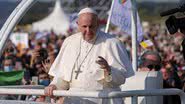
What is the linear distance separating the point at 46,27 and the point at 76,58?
44.4m

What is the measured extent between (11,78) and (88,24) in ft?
12.5

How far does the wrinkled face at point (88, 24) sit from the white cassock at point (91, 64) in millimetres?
210

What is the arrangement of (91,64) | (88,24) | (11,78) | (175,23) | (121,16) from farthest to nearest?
(121,16) < (11,78) < (175,23) < (91,64) < (88,24)

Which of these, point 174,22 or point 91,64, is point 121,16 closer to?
point 174,22

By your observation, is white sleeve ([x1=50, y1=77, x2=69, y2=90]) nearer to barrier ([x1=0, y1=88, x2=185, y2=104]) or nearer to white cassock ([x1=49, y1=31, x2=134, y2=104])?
white cassock ([x1=49, y1=31, x2=134, y2=104])

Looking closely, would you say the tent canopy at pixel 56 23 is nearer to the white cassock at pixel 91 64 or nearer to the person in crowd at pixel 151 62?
the person in crowd at pixel 151 62

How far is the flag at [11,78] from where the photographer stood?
11.9 m

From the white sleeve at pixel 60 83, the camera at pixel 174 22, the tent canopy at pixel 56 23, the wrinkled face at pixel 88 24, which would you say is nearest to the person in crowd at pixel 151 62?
the camera at pixel 174 22

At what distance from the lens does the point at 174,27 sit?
9023 millimetres

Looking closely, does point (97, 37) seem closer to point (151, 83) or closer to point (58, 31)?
point (151, 83)

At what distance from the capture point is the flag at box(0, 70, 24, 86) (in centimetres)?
1189

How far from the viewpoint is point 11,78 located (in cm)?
1196

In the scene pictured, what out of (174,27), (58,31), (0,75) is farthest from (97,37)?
(58,31)

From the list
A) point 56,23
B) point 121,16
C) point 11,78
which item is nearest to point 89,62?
point 11,78
